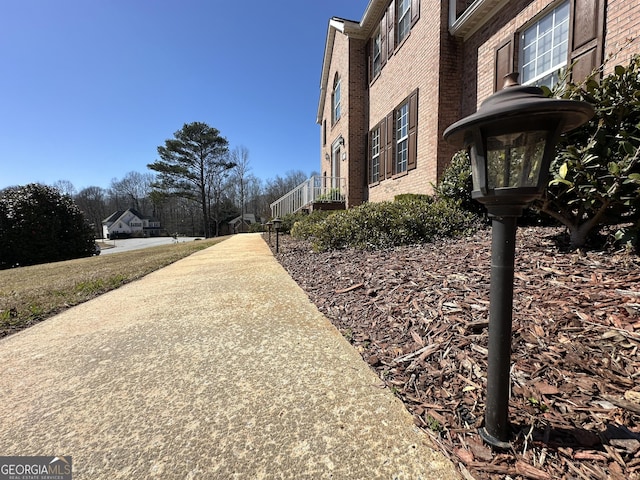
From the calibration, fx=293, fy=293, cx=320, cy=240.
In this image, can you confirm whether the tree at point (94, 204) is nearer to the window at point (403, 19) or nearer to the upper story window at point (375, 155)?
the upper story window at point (375, 155)

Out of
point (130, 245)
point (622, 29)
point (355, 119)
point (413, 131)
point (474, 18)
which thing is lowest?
point (130, 245)

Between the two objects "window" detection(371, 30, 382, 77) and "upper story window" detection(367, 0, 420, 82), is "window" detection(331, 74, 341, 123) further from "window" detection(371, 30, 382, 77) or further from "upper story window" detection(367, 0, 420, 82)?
"upper story window" detection(367, 0, 420, 82)

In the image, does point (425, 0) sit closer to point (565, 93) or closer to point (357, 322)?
point (565, 93)

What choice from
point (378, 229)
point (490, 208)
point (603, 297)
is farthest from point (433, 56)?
point (490, 208)

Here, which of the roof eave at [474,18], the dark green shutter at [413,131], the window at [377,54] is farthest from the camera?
the window at [377,54]

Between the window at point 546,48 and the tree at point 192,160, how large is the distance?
32529 mm

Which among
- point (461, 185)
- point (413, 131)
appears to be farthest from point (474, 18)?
point (461, 185)

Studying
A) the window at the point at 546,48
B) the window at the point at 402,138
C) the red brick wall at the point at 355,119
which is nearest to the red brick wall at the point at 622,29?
the window at the point at 546,48

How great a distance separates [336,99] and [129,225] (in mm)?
62673

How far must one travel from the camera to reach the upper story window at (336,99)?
12999 mm

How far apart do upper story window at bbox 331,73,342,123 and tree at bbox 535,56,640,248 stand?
11.0m

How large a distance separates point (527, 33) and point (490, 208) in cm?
622

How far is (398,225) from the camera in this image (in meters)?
4.79

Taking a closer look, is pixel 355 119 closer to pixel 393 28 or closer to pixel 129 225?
pixel 393 28
